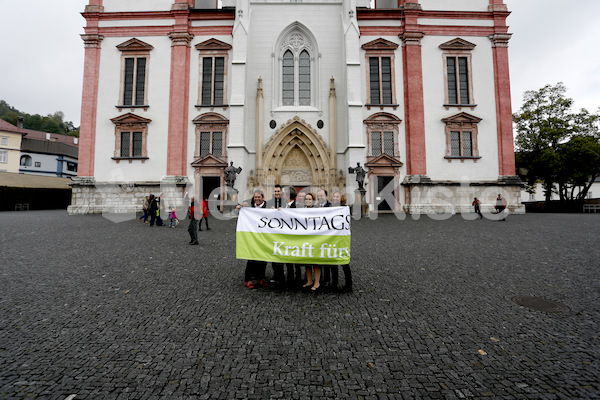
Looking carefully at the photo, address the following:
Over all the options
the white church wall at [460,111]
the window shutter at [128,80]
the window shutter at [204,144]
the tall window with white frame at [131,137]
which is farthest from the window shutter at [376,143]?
the window shutter at [128,80]

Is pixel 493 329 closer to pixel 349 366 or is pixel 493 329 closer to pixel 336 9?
pixel 349 366

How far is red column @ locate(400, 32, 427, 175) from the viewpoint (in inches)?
862

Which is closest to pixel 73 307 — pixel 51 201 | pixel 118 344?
pixel 118 344

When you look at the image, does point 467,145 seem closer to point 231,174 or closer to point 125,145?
point 231,174

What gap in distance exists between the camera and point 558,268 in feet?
19.5

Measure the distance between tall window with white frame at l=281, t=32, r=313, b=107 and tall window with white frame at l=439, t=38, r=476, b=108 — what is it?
1040cm

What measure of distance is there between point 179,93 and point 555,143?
36.7 meters

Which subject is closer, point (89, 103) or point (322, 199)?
point (322, 199)

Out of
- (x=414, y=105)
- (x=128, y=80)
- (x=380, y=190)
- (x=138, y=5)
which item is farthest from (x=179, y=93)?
(x=414, y=105)

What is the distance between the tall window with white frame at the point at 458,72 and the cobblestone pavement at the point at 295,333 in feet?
64.4

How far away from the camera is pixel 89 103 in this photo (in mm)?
22328

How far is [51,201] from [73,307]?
35.3m

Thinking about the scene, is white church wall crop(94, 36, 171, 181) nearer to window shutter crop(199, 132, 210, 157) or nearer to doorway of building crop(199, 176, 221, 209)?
window shutter crop(199, 132, 210, 157)

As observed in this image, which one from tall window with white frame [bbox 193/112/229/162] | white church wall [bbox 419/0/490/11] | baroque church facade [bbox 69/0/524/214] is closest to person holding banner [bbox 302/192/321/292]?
baroque church facade [bbox 69/0/524/214]
